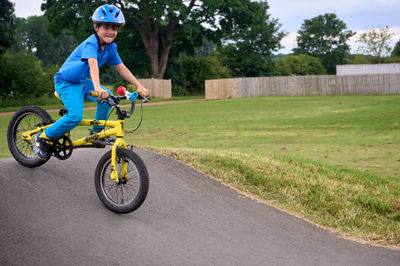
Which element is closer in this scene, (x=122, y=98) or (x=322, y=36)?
(x=122, y=98)

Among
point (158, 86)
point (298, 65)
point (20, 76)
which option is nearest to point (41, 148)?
point (20, 76)

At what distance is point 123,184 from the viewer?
5719 millimetres

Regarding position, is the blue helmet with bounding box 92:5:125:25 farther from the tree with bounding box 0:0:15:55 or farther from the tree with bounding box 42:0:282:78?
the tree with bounding box 42:0:282:78

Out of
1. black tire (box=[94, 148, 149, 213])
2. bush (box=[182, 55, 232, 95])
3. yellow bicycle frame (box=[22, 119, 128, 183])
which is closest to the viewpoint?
black tire (box=[94, 148, 149, 213])

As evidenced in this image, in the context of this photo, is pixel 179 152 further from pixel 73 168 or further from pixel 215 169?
pixel 73 168

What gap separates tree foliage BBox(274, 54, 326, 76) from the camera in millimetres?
91856

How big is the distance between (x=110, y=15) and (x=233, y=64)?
225 ft

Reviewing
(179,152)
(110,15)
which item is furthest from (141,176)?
(179,152)

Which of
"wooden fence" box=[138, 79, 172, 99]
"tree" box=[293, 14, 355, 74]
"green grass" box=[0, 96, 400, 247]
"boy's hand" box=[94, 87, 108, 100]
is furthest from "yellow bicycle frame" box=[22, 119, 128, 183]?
"tree" box=[293, 14, 355, 74]

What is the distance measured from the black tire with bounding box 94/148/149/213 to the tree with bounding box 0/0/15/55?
113 ft

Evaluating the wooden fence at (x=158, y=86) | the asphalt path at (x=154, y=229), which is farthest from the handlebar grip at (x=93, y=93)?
the wooden fence at (x=158, y=86)

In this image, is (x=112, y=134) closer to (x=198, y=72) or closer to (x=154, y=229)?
(x=154, y=229)

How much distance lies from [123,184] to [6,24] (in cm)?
3613

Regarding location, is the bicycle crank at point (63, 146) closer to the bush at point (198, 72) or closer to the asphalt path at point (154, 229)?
the asphalt path at point (154, 229)
